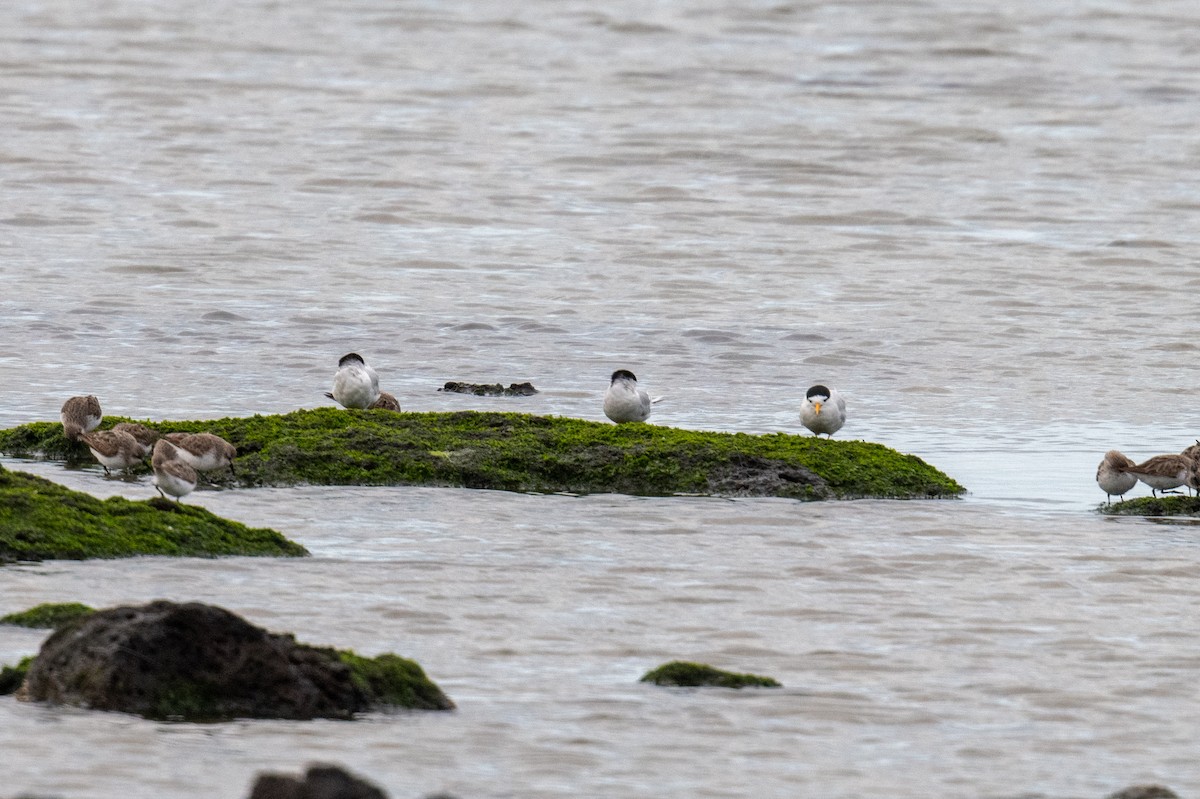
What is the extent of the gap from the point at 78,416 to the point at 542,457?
328 cm

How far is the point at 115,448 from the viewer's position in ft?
46.1

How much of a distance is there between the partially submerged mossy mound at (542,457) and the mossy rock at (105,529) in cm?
207

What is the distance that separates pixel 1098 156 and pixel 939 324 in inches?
582

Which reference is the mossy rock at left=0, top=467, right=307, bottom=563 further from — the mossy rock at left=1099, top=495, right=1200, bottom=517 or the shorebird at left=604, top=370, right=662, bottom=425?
the mossy rock at left=1099, top=495, right=1200, bottom=517

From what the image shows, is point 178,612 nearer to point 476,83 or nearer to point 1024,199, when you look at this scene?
point 1024,199

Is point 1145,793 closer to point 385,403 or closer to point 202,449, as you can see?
point 202,449

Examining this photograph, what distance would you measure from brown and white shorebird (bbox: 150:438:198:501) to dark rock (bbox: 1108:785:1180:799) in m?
6.86

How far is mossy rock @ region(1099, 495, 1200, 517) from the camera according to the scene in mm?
14094

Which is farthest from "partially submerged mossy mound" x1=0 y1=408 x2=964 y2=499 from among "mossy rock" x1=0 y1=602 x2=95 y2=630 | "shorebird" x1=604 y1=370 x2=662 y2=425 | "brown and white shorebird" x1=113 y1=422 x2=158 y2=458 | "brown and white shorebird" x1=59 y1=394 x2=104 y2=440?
"mossy rock" x1=0 y1=602 x2=95 y2=630

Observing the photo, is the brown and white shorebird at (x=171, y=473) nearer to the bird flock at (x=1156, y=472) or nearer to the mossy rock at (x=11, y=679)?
the mossy rock at (x=11, y=679)

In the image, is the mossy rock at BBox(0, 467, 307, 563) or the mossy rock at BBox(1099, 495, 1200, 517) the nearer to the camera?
the mossy rock at BBox(0, 467, 307, 563)

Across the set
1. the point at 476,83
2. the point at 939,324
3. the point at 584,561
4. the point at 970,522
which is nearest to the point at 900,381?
→ the point at 939,324

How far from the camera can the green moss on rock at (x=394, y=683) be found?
29.5ft

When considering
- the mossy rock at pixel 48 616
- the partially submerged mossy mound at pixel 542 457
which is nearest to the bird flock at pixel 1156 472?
the partially submerged mossy mound at pixel 542 457
